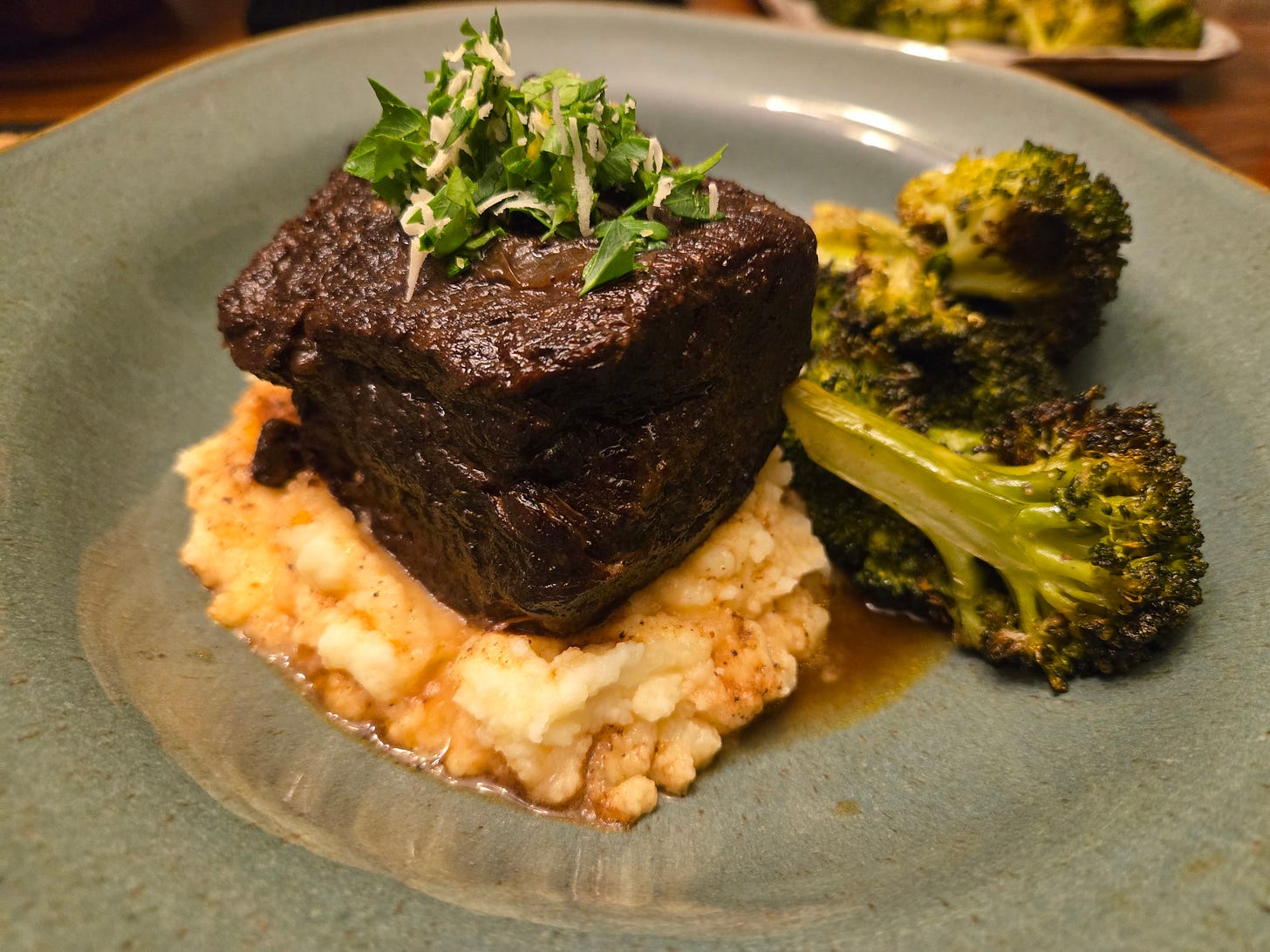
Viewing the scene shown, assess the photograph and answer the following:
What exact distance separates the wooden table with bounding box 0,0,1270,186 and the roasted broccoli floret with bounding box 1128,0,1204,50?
1.09ft

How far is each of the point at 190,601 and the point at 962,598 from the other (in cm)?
301

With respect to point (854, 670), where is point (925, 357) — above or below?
above

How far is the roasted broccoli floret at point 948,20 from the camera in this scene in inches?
243

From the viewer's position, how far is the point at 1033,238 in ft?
10.9

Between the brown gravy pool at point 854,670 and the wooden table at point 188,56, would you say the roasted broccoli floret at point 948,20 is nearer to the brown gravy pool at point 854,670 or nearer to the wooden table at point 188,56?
the wooden table at point 188,56

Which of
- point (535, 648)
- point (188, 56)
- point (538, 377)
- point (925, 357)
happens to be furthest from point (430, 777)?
point (188, 56)

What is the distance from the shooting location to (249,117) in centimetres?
443

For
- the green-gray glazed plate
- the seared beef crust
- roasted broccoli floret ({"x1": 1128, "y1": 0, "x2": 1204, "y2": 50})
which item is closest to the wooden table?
roasted broccoli floret ({"x1": 1128, "y1": 0, "x2": 1204, "y2": 50})

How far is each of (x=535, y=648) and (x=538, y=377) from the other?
1.03 meters

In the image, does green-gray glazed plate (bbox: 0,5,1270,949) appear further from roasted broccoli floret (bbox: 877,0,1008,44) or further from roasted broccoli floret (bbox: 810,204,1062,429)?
roasted broccoli floret (bbox: 877,0,1008,44)

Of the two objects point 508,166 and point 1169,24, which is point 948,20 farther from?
point 508,166

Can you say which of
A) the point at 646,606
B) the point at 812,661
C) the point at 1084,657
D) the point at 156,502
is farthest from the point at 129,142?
the point at 1084,657

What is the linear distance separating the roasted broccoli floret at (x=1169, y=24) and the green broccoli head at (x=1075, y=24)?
0.11 meters

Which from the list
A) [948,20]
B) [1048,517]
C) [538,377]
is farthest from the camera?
[948,20]
